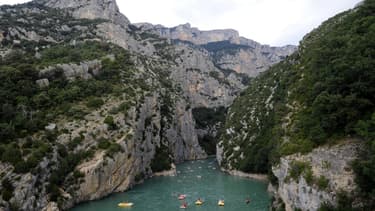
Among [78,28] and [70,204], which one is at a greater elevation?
[78,28]

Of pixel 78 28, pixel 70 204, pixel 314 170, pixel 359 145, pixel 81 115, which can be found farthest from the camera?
pixel 78 28

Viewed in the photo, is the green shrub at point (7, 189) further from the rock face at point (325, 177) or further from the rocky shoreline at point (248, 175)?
the rocky shoreline at point (248, 175)

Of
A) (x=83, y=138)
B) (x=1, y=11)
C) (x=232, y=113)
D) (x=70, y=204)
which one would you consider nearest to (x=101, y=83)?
(x=83, y=138)

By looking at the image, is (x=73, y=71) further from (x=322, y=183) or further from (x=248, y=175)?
(x=322, y=183)

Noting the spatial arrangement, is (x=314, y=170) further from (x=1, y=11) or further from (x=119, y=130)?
(x=1, y=11)

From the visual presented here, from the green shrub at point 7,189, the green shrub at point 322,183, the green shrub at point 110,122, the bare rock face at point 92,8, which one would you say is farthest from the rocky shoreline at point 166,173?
the bare rock face at point 92,8

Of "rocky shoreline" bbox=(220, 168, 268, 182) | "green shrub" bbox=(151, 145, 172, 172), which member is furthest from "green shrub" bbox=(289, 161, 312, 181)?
"green shrub" bbox=(151, 145, 172, 172)

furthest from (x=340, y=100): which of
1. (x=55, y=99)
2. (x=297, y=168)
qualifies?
(x=55, y=99)
